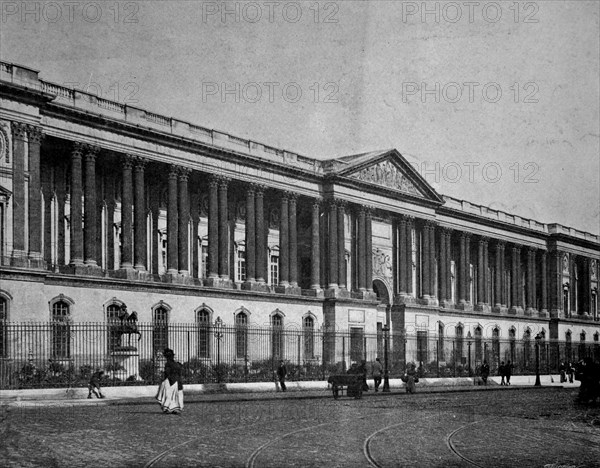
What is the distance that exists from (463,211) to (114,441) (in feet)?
207

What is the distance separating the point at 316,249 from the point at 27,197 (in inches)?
933

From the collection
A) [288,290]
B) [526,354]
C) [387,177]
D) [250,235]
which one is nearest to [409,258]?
[387,177]

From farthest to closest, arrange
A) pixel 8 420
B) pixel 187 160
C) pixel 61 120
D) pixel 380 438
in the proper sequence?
pixel 187 160 < pixel 61 120 < pixel 8 420 < pixel 380 438

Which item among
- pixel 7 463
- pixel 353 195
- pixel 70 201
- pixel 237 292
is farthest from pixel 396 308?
pixel 7 463

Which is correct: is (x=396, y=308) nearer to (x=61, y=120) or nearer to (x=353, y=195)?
(x=353, y=195)

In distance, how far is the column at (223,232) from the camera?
5344cm

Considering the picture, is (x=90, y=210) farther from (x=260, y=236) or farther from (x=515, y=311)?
(x=515, y=311)

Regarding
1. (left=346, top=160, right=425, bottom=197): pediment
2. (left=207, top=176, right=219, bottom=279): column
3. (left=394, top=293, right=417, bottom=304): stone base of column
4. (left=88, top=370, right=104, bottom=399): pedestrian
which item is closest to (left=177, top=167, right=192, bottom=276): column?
(left=207, top=176, right=219, bottom=279): column

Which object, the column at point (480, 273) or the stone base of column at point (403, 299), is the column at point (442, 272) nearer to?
the stone base of column at point (403, 299)

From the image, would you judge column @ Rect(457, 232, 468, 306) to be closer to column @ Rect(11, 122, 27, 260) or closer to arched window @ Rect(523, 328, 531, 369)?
arched window @ Rect(523, 328, 531, 369)

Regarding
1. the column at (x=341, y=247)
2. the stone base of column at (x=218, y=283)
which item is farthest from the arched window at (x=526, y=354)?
the stone base of column at (x=218, y=283)

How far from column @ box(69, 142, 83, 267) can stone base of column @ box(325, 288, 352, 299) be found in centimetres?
2040

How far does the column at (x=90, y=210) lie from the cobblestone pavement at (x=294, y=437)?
61.2 feet

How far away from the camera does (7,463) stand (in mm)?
13938
